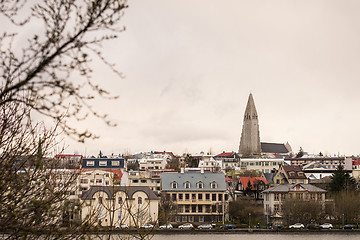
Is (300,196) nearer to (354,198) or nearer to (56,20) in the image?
(354,198)

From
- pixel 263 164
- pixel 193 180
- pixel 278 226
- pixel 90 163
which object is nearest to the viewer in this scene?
pixel 278 226

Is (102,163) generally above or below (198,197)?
above

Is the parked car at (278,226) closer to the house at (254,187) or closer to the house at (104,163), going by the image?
the house at (254,187)

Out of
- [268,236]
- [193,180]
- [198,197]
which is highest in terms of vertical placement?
[193,180]

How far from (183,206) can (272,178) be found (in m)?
28.2

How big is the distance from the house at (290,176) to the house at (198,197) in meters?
20.0

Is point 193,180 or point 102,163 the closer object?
point 193,180

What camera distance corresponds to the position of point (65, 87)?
254 inches

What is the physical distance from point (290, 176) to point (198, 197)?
23.7m

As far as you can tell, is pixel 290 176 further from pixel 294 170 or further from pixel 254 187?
pixel 254 187

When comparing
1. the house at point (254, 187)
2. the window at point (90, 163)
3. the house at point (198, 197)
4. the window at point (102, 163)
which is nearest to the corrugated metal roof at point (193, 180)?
Answer: the house at point (198, 197)

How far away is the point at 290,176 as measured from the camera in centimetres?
8812

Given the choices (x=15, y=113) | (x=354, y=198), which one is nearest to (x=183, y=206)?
(x=354, y=198)

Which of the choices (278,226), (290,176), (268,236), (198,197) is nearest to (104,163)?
(198,197)
